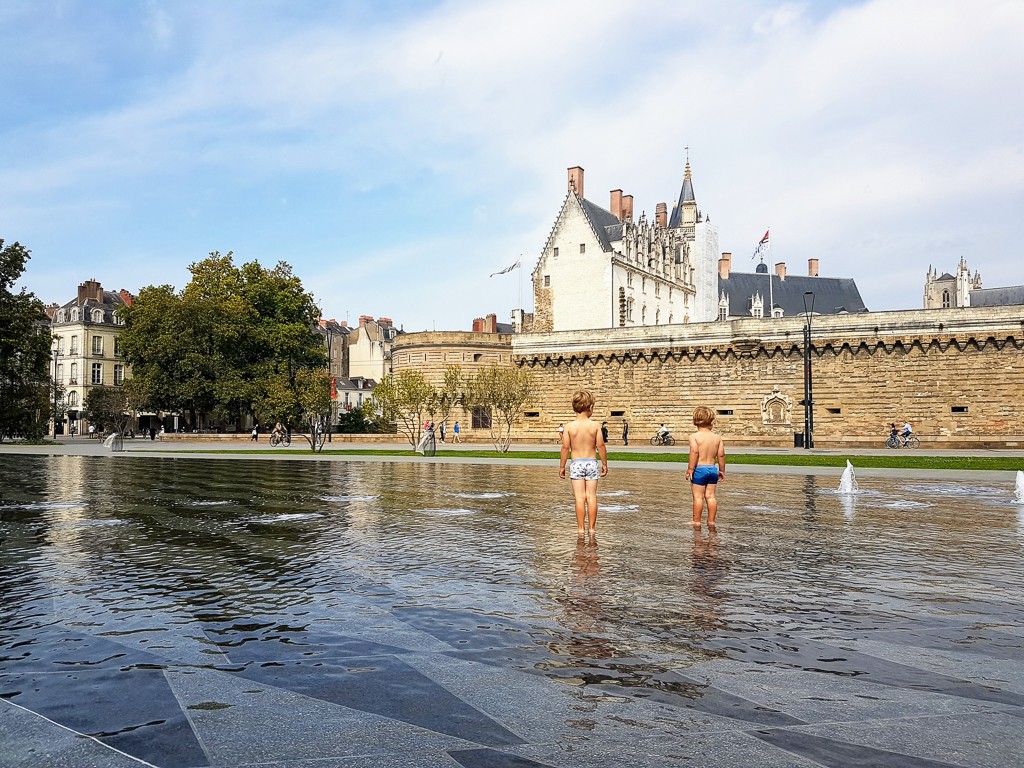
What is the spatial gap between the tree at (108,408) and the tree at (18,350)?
10.7 m

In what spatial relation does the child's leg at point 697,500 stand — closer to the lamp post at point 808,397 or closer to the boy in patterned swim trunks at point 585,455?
the boy in patterned swim trunks at point 585,455

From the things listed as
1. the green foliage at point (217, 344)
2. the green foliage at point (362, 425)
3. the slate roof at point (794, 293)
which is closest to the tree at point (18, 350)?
the green foliage at point (217, 344)

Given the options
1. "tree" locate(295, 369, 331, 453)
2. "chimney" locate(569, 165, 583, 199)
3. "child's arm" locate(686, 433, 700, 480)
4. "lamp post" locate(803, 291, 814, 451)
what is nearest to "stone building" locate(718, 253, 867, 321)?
"chimney" locate(569, 165, 583, 199)

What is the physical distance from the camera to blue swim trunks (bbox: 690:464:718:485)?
33.2 ft

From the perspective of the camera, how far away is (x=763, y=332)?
47.5 meters

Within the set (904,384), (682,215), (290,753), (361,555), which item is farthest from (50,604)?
(682,215)

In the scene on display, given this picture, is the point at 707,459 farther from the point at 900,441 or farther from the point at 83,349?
the point at 83,349

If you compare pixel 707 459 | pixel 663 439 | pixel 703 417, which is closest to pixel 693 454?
pixel 707 459

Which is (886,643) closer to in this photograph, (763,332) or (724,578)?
(724,578)

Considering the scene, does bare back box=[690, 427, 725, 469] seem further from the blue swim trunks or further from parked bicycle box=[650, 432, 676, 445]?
parked bicycle box=[650, 432, 676, 445]

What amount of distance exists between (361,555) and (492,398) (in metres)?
28.8

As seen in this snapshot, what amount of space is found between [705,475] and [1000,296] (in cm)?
8507

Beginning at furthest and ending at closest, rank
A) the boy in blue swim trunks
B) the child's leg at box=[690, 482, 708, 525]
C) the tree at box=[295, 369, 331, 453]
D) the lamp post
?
the tree at box=[295, 369, 331, 453]
the lamp post
the child's leg at box=[690, 482, 708, 525]
the boy in blue swim trunks

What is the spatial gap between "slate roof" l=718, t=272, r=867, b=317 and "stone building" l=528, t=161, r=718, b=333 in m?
16.8
